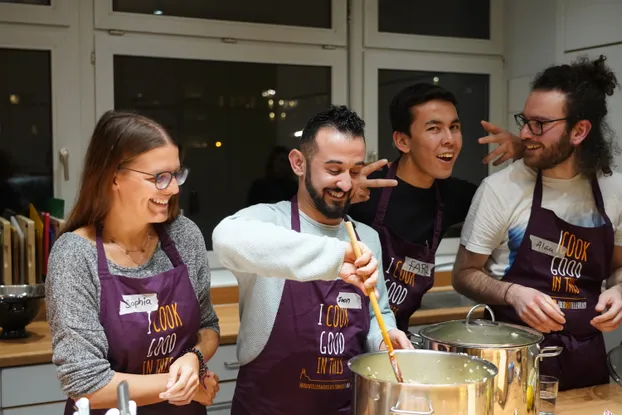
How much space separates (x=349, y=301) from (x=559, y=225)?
25.3 inches

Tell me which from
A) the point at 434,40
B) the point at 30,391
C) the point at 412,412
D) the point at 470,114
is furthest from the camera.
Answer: the point at 470,114

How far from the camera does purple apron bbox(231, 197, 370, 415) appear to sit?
1.61 metres

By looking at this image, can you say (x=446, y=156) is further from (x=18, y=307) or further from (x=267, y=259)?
(x=18, y=307)

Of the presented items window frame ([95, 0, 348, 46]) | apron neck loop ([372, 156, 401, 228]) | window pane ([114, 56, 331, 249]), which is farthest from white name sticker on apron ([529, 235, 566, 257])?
window frame ([95, 0, 348, 46])

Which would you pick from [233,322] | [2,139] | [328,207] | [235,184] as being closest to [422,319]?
[233,322]

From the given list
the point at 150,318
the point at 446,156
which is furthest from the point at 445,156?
the point at 150,318

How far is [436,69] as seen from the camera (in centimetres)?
349

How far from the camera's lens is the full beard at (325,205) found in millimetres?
1638

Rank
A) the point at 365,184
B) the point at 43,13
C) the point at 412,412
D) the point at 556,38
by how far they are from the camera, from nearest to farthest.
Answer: the point at 412,412 < the point at 365,184 < the point at 43,13 < the point at 556,38

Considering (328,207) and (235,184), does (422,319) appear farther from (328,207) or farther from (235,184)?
(328,207)

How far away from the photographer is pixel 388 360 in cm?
133

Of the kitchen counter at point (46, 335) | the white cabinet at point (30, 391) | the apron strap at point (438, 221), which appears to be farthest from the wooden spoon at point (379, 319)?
the white cabinet at point (30, 391)

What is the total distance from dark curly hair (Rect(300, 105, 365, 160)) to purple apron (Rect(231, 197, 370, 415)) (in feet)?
1.05

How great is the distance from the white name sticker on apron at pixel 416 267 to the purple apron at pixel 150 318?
638mm
